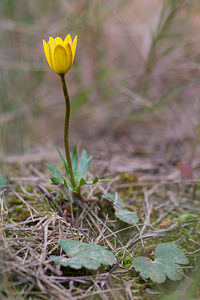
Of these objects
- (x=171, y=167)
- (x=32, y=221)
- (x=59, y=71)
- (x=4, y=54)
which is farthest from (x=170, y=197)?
(x=4, y=54)

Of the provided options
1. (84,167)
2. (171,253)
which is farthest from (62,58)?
(171,253)

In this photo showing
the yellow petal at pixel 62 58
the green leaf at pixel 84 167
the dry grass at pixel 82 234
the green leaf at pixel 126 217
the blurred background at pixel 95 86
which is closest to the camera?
the dry grass at pixel 82 234

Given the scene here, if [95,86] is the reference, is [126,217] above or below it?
below

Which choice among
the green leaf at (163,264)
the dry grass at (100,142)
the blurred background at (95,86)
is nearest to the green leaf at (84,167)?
the dry grass at (100,142)

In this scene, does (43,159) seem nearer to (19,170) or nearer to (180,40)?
(19,170)

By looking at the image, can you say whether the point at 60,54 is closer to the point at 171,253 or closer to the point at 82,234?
the point at 82,234

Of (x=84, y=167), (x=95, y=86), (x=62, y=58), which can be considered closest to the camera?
(x=62, y=58)

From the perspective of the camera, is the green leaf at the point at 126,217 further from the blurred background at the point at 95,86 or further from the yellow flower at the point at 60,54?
the blurred background at the point at 95,86

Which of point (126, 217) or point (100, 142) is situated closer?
point (126, 217)

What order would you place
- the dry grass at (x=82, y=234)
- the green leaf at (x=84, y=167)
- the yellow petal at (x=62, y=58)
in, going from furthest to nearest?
the green leaf at (x=84, y=167), the yellow petal at (x=62, y=58), the dry grass at (x=82, y=234)
